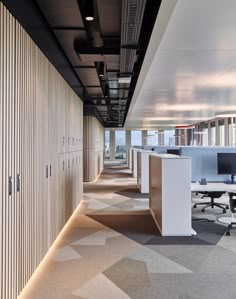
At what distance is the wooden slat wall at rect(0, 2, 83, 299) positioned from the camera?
248 centimetres

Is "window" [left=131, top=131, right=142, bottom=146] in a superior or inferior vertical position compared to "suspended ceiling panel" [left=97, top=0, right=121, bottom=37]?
inferior

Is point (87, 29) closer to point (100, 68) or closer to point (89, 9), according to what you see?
point (89, 9)

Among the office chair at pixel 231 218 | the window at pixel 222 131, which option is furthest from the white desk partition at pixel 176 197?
the window at pixel 222 131

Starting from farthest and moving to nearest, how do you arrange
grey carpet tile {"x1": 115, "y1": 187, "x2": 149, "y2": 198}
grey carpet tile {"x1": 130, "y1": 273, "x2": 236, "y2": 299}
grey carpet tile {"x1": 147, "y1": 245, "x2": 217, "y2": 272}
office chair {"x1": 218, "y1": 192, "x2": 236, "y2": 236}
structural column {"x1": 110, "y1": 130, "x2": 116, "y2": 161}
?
structural column {"x1": 110, "y1": 130, "x2": 116, "y2": 161}, grey carpet tile {"x1": 115, "y1": 187, "x2": 149, "y2": 198}, office chair {"x1": 218, "y1": 192, "x2": 236, "y2": 236}, grey carpet tile {"x1": 147, "y1": 245, "x2": 217, "y2": 272}, grey carpet tile {"x1": 130, "y1": 273, "x2": 236, "y2": 299}

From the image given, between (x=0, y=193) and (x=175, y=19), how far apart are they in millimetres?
2335

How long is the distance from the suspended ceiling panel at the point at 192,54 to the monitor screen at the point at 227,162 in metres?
1.48

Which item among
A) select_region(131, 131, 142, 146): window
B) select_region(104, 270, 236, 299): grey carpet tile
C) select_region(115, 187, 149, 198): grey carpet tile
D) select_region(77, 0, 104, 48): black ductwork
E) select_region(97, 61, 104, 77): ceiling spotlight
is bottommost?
select_region(115, 187, 149, 198): grey carpet tile

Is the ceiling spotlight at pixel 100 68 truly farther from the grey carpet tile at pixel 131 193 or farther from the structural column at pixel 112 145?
the structural column at pixel 112 145

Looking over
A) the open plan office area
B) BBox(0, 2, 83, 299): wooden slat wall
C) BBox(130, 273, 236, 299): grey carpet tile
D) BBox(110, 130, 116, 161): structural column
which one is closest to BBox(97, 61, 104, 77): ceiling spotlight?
the open plan office area

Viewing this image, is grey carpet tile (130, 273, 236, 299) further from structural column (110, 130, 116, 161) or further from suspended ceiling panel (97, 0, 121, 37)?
structural column (110, 130, 116, 161)

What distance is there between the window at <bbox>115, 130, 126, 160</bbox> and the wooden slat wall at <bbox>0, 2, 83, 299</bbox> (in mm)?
23204

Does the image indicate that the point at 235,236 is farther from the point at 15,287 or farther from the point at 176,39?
the point at 15,287

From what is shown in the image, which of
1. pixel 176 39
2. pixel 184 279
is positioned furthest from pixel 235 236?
pixel 176 39

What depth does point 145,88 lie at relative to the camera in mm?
6855
